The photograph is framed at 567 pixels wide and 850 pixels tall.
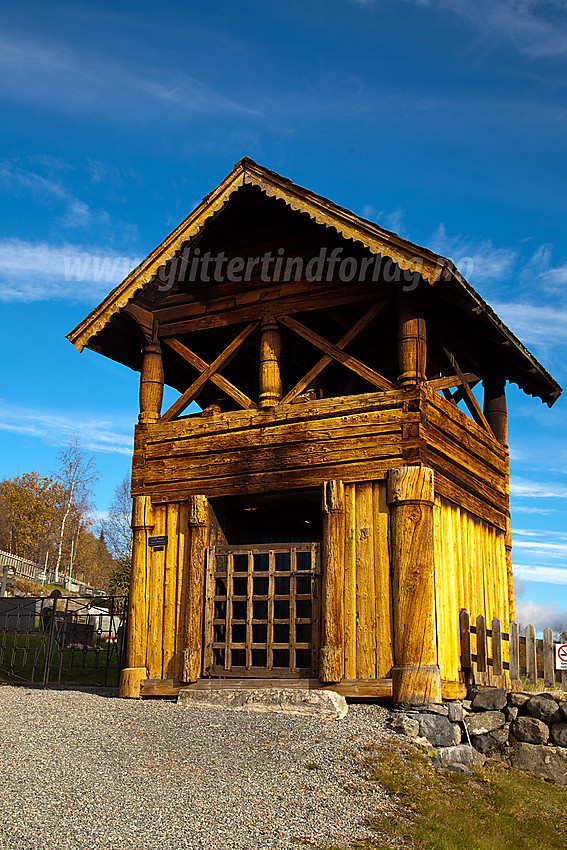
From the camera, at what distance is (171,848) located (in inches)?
263

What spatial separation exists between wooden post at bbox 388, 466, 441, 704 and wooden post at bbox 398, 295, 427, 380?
4.71 ft

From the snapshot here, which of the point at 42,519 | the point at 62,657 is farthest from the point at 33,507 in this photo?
the point at 62,657

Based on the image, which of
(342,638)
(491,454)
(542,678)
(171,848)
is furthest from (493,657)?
(171,848)

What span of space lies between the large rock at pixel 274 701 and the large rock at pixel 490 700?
6.81ft

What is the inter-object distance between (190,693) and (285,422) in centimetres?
427

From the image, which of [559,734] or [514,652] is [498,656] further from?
[559,734]

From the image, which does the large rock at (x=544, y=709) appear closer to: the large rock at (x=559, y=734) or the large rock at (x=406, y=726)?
the large rock at (x=559, y=734)

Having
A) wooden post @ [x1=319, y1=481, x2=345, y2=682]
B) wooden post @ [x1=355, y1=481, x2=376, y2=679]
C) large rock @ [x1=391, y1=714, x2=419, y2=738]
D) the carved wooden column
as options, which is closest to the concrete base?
wooden post @ [x1=319, y1=481, x2=345, y2=682]

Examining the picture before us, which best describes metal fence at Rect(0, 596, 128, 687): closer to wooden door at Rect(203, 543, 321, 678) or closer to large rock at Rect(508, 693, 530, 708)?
wooden door at Rect(203, 543, 321, 678)

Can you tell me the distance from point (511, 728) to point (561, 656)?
4.70 ft

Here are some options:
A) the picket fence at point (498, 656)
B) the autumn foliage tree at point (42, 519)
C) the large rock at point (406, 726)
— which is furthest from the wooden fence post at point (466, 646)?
the autumn foliage tree at point (42, 519)

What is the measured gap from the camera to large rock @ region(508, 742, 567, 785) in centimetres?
1135

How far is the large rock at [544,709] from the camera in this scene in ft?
38.2

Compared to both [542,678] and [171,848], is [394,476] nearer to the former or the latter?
[542,678]
